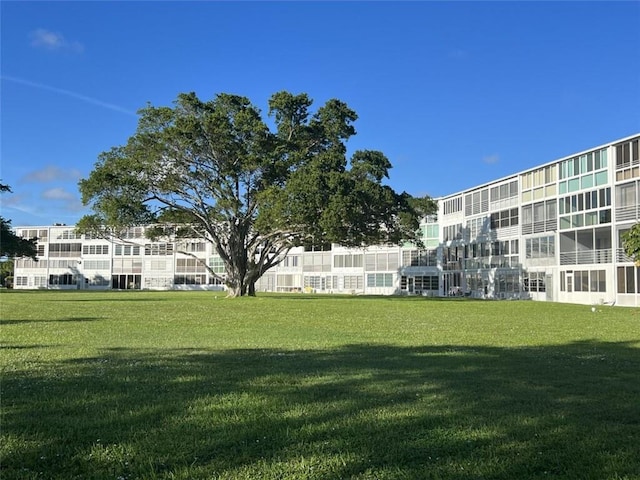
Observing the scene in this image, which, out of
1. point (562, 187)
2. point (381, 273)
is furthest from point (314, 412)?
point (381, 273)

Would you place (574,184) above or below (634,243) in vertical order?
above

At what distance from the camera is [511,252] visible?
194 feet

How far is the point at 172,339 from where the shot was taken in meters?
13.8

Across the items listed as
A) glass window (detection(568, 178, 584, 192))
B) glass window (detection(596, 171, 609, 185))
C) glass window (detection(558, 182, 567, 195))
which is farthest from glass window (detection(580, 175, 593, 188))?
glass window (detection(558, 182, 567, 195))

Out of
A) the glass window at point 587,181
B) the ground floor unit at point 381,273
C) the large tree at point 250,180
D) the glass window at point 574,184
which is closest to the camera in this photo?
the large tree at point 250,180

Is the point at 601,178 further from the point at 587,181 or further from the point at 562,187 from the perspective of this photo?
the point at 562,187

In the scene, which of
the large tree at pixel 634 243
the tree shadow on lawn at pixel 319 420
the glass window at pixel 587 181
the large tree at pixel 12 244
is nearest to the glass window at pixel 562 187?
the glass window at pixel 587 181

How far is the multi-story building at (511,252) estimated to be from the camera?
43812 mm

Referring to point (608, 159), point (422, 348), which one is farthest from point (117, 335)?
point (608, 159)

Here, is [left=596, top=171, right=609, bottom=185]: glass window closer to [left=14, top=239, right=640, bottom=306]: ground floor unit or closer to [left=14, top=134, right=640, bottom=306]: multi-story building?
[left=14, top=134, right=640, bottom=306]: multi-story building

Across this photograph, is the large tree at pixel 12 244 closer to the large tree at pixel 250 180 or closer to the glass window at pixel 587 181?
the large tree at pixel 250 180

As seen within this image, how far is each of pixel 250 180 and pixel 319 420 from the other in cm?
4196

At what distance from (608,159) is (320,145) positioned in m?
21.6

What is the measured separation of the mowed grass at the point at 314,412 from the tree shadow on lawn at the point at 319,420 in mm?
19
